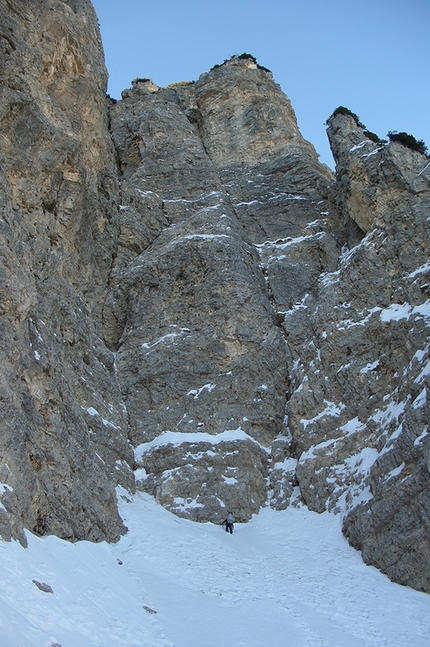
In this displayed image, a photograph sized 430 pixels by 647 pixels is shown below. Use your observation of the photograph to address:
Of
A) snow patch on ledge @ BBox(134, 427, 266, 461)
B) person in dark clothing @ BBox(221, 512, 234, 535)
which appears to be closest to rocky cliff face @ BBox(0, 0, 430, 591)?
snow patch on ledge @ BBox(134, 427, 266, 461)

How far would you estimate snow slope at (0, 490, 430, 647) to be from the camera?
10.5 metres

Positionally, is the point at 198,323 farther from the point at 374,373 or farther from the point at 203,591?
the point at 203,591

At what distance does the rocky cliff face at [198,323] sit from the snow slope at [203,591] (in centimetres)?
98

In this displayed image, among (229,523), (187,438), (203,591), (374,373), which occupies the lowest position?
(203,591)

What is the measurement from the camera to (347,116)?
121 ft

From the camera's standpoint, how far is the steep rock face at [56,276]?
15.6 meters

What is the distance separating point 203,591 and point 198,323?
1513 cm

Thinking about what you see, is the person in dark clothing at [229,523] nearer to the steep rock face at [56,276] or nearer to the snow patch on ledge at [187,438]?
the snow patch on ledge at [187,438]

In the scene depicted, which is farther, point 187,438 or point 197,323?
point 197,323

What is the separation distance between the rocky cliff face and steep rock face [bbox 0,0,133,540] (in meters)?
0.09

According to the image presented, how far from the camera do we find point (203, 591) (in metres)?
15.4

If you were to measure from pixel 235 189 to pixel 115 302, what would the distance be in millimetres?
12622

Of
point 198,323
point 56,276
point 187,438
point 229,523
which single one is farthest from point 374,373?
point 56,276

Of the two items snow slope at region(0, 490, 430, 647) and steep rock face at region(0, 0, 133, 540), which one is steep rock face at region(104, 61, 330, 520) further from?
snow slope at region(0, 490, 430, 647)
